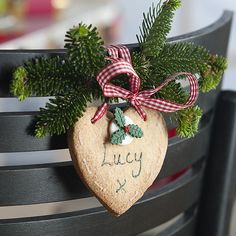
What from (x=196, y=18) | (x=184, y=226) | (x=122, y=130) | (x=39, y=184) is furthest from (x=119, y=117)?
(x=196, y=18)

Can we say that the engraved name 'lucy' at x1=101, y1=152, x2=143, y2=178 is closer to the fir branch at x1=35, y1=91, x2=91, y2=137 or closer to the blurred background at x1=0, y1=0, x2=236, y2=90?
the fir branch at x1=35, y1=91, x2=91, y2=137

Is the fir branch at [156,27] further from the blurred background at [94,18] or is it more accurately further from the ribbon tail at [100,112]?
the blurred background at [94,18]

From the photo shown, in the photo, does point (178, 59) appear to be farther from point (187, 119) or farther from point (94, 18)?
point (94, 18)

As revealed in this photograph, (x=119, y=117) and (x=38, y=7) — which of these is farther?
(x=38, y=7)

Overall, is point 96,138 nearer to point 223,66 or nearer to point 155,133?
point 155,133

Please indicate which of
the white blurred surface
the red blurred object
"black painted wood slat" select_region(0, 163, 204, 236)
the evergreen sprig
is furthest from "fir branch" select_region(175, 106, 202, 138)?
the red blurred object

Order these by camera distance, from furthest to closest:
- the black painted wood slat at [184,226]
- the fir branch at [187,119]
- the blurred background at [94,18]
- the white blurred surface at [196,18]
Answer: the white blurred surface at [196,18] → the blurred background at [94,18] → the black painted wood slat at [184,226] → the fir branch at [187,119]

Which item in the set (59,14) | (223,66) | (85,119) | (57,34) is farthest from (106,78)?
(59,14)

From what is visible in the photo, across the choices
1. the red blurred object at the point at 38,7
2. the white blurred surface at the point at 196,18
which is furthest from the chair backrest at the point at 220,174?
the red blurred object at the point at 38,7
